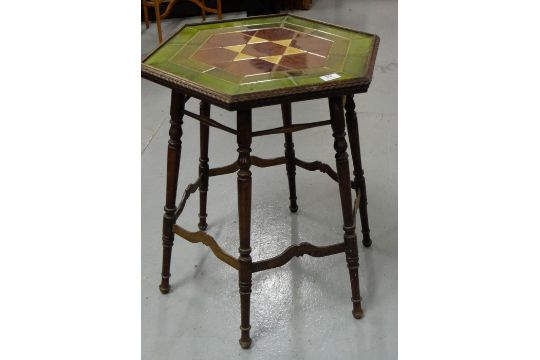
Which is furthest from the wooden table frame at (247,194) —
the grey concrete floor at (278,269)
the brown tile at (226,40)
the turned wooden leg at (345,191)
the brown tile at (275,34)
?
the brown tile at (275,34)

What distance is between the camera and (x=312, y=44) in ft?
6.45

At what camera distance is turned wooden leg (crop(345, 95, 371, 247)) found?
6.73ft

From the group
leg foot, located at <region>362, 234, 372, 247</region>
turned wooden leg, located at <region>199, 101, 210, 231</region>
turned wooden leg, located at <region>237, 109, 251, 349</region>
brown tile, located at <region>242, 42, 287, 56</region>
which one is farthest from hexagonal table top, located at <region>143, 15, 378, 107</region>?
leg foot, located at <region>362, 234, 372, 247</region>

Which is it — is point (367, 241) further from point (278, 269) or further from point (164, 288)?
point (164, 288)

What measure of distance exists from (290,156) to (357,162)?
37 cm

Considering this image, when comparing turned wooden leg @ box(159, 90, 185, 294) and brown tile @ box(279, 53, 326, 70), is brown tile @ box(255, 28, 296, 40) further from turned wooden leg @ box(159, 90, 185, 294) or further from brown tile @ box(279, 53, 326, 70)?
turned wooden leg @ box(159, 90, 185, 294)

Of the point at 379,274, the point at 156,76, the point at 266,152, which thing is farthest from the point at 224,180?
the point at 156,76

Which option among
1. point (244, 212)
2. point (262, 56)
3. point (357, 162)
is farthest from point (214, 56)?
point (357, 162)

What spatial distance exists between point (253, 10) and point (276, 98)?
9.83 ft

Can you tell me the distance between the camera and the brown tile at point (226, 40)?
1998mm

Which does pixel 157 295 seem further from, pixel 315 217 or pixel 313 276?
pixel 315 217

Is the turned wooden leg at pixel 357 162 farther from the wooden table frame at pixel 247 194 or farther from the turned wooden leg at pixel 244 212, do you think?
the turned wooden leg at pixel 244 212

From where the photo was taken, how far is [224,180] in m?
2.92

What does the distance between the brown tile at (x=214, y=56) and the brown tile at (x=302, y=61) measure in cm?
18
